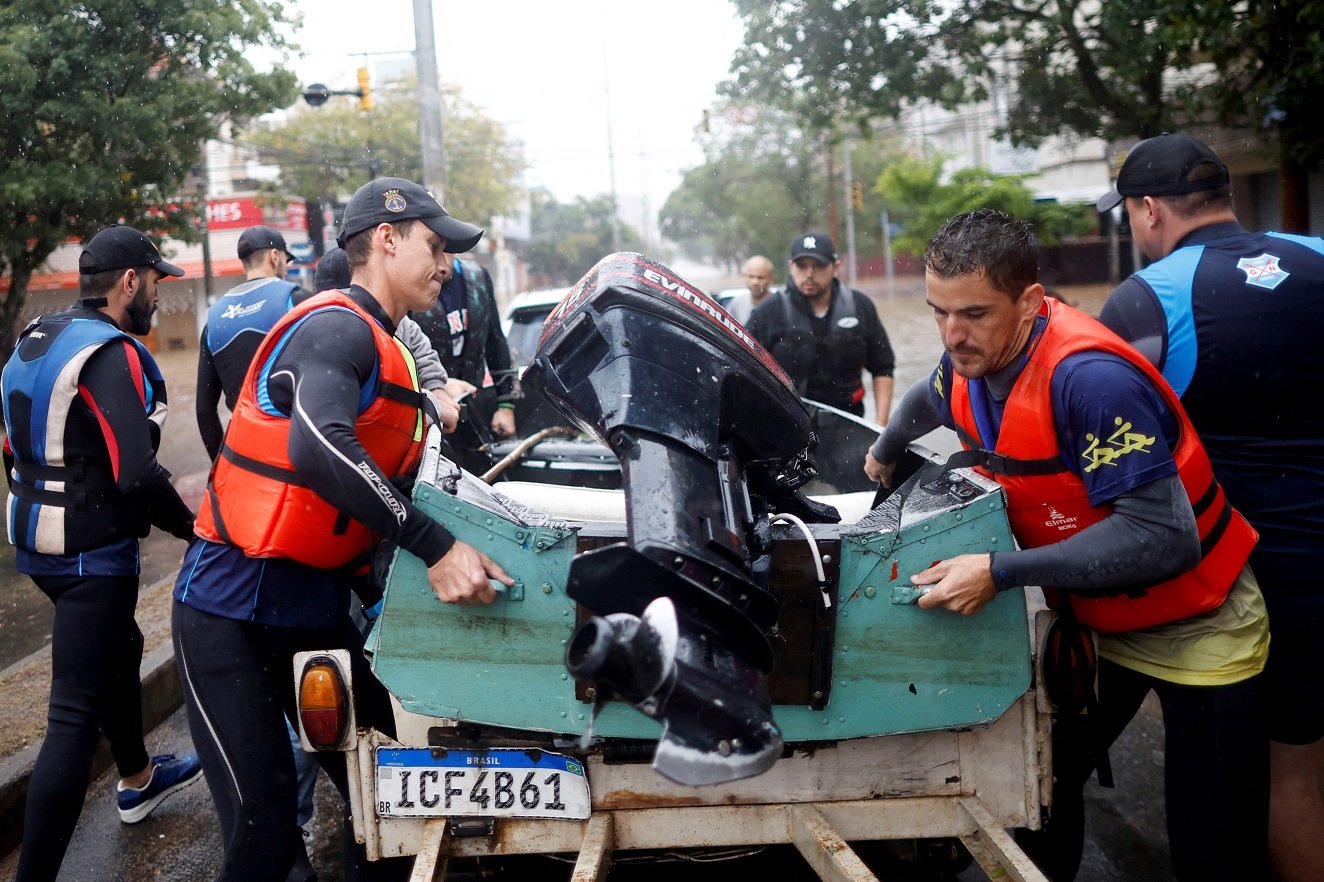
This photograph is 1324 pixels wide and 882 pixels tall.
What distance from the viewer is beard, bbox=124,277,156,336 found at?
342 centimetres

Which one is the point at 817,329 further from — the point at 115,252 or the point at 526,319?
the point at 115,252

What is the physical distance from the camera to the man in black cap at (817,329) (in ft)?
19.5

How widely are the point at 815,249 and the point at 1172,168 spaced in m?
3.29

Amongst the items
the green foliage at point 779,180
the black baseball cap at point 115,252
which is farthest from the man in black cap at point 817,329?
the green foliage at point 779,180


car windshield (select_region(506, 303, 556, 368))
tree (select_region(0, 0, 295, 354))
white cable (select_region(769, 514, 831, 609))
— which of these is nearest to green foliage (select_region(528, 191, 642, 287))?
tree (select_region(0, 0, 295, 354))

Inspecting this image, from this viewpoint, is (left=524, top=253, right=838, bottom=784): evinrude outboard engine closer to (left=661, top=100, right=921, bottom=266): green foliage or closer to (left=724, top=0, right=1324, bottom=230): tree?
(left=724, top=0, right=1324, bottom=230): tree

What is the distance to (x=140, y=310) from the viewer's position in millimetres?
3445

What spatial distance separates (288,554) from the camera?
2500 millimetres

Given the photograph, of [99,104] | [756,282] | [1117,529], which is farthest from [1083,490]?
[99,104]

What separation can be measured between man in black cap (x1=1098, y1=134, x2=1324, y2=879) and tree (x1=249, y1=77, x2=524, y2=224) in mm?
25178

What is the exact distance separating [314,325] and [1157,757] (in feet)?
11.5

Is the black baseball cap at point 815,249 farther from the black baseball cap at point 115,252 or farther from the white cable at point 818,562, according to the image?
the white cable at point 818,562

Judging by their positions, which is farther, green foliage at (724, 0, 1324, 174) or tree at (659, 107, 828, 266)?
tree at (659, 107, 828, 266)

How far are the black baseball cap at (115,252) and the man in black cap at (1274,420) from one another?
9.47 ft
